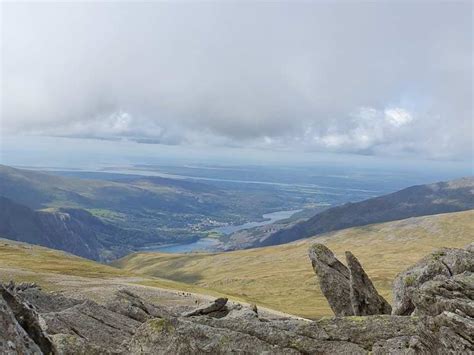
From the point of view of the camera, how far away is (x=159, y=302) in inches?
3098

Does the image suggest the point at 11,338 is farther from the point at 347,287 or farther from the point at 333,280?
the point at 347,287

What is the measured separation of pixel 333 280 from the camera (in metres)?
39.3

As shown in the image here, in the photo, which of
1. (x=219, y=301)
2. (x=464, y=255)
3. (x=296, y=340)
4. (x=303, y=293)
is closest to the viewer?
(x=296, y=340)

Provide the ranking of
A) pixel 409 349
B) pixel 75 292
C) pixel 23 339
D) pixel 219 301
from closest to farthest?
1. pixel 23 339
2. pixel 409 349
3. pixel 219 301
4. pixel 75 292

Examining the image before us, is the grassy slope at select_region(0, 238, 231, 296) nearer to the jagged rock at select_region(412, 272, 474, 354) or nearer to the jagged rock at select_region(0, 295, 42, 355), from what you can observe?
the jagged rock at select_region(0, 295, 42, 355)

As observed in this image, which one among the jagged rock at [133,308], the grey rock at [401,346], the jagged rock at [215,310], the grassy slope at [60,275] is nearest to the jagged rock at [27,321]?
the grey rock at [401,346]

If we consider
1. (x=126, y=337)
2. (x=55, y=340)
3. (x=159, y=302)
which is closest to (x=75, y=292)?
(x=159, y=302)

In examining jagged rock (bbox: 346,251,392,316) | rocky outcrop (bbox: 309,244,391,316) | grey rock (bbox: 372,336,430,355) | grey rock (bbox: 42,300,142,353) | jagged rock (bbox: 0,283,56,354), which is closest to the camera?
jagged rock (bbox: 0,283,56,354)

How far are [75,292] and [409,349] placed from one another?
70890 millimetres

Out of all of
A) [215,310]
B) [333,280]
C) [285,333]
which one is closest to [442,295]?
[285,333]

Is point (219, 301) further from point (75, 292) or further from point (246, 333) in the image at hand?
point (75, 292)

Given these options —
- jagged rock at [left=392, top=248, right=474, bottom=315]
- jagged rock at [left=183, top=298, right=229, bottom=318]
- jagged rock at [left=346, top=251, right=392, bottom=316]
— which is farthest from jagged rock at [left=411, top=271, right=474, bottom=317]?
jagged rock at [left=183, top=298, right=229, bottom=318]

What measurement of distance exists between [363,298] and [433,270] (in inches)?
315

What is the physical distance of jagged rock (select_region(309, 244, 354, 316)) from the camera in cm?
3853
